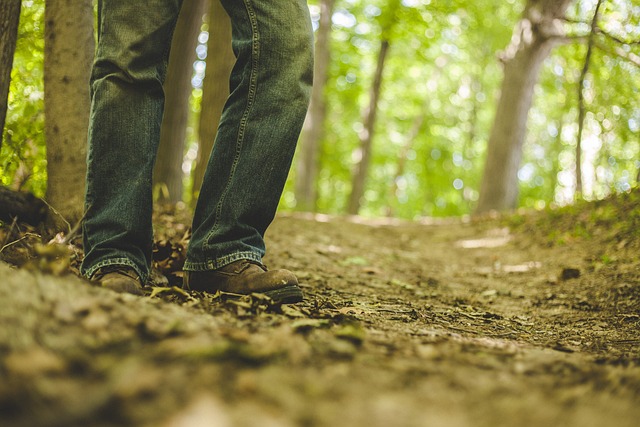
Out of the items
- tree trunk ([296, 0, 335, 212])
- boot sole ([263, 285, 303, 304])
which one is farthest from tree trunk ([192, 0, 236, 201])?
tree trunk ([296, 0, 335, 212])

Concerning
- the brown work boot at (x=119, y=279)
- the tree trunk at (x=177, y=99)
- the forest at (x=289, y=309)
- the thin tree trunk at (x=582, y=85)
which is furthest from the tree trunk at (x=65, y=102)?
the thin tree trunk at (x=582, y=85)

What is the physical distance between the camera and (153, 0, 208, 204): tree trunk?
5168mm

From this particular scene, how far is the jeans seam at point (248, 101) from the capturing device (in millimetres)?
1957

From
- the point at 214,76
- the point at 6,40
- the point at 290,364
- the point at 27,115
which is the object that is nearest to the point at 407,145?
the point at 214,76

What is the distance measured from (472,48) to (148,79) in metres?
19.2

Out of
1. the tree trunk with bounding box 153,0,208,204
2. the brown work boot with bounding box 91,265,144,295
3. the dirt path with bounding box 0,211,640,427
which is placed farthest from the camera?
the tree trunk with bounding box 153,0,208,204

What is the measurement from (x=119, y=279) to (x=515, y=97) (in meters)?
8.60

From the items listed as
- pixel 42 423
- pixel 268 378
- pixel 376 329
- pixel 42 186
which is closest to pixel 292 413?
pixel 268 378

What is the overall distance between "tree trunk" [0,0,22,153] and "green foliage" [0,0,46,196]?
355mm

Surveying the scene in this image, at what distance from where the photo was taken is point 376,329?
1.63m

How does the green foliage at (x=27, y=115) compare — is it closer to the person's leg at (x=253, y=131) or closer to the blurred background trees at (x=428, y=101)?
the blurred background trees at (x=428, y=101)

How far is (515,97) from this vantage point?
29.6ft

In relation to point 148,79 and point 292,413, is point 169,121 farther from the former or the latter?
point 292,413

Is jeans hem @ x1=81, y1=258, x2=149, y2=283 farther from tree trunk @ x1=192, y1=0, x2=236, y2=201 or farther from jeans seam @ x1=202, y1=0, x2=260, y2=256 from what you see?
tree trunk @ x1=192, y1=0, x2=236, y2=201
